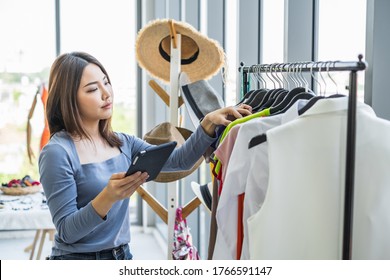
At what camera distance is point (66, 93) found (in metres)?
2.11

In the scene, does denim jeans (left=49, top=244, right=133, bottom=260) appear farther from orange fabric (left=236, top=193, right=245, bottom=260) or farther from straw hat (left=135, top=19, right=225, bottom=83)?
straw hat (left=135, top=19, right=225, bottom=83)

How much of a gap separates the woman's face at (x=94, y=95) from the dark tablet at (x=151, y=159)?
329 mm

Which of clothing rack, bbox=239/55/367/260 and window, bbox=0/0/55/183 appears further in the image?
window, bbox=0/0/55/183

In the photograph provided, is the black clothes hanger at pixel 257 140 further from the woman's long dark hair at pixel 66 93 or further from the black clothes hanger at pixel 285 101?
the woman's long dark hair at pixel 66 93

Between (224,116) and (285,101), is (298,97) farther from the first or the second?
(224,116)

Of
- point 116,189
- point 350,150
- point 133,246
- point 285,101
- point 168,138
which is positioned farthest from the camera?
point 133,246

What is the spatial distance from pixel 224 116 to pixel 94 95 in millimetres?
473

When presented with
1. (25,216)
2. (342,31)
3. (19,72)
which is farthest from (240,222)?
(19,72)

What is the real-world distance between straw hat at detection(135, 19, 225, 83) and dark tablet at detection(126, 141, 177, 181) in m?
1.10

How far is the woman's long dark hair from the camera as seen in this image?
2.11 m

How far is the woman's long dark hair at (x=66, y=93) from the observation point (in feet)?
6.93

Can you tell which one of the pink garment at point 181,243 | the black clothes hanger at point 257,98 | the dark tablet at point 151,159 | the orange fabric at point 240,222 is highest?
the black clothes hanger at point 257,98

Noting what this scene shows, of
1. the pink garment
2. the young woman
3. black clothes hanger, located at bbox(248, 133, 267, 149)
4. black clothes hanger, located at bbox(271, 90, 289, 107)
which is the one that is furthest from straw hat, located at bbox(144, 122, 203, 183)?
black clothes hanger, located at bbox(248, 133, 267, 149)

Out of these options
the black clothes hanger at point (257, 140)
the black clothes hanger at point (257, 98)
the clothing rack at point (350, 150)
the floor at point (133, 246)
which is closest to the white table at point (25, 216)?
the floor at point (133, 246)
